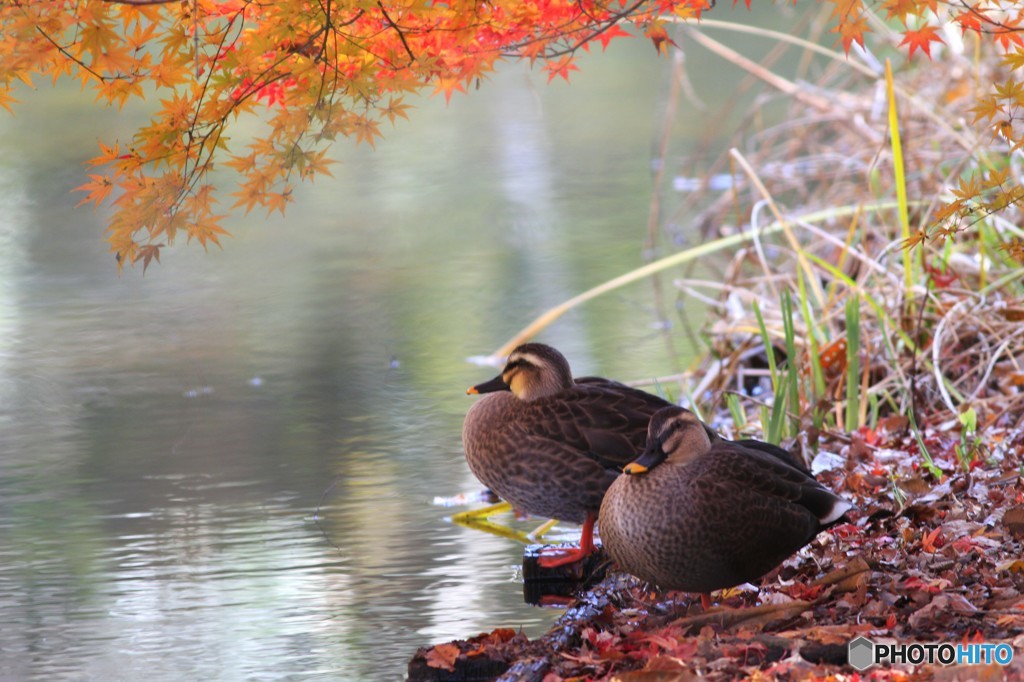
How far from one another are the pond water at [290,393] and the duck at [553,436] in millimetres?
276

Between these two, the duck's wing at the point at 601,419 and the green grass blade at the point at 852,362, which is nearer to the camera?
the duck's wing at the point at 601,419

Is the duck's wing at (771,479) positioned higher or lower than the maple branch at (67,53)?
lower

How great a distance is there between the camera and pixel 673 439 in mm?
3348

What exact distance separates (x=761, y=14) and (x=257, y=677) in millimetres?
14357

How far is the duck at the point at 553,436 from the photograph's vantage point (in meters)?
3.84

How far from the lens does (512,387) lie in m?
4.07

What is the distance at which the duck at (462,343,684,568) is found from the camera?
384 cm

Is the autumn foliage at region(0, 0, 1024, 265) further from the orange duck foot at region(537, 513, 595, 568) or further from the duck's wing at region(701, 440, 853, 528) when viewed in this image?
the orange duck foot at region(537, 513, 595, 568)

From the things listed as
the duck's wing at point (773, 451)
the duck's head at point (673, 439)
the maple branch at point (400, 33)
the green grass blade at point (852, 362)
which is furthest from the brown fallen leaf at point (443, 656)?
the green grass blade at point (852, 362)

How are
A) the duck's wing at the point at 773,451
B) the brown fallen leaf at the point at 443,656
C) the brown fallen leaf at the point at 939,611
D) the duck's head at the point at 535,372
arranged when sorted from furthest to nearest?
the duck's head at the point at 535,372 < the duck's wing at the point at 773,451 < the brown fallen leaf at the point at 443,656 < the brown fallen leaf at the point at 939,611

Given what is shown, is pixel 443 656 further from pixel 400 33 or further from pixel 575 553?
pixel 400 33

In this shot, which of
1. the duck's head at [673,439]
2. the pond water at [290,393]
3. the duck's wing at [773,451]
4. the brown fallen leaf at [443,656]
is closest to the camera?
the brown fallen leaf at [443,656]

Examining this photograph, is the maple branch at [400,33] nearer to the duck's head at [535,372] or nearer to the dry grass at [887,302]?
the duck's head at [535,372]

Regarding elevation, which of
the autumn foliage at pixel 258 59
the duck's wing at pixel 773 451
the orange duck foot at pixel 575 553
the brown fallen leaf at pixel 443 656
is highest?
the autumn foliage at pixel 258 59
